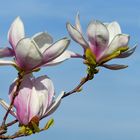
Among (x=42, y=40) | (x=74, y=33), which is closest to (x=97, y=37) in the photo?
(x=74, y=33)

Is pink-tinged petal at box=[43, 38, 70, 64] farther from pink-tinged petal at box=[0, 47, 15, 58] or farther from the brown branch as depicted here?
the brown branch

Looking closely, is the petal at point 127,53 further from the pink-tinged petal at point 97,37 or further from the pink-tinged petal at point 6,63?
the pink-tinged petal at point 6,63

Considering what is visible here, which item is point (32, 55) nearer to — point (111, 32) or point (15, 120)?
point (15, 120)

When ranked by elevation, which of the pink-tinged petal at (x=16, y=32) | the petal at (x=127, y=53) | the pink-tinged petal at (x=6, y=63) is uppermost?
Result: the pink-tinged petal at (x=16, y=32)

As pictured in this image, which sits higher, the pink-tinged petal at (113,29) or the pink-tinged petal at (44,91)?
the pink-tinged petal at (113,29)

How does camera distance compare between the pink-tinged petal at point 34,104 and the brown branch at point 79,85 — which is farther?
the brown branch at point 79,85

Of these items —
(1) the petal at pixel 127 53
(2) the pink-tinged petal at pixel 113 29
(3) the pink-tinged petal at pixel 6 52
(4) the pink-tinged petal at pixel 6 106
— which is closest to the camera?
(3) the pink-tinged petal at pixel 6 52

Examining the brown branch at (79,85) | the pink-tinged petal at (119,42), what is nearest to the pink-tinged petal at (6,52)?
the brown branch at (79,85)
